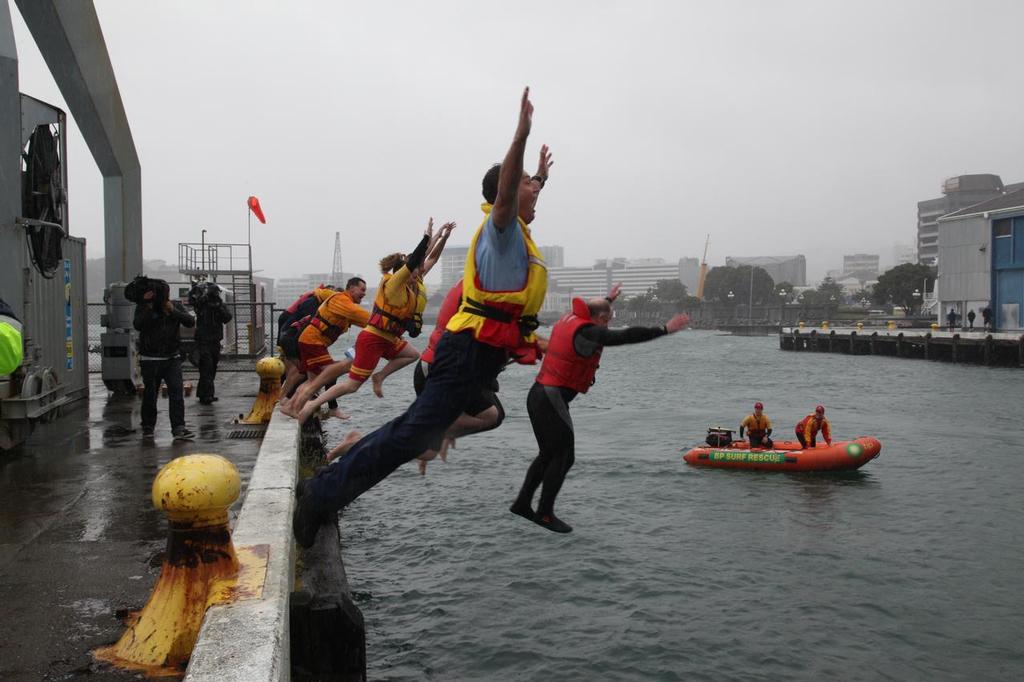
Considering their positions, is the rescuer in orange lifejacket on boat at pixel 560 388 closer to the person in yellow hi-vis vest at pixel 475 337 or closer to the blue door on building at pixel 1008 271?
the person in yellow hi-vis vest at pixel 475 337

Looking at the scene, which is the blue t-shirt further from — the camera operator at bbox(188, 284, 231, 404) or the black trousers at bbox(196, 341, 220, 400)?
the black trousers at bbox(196, 341, 220, 400)

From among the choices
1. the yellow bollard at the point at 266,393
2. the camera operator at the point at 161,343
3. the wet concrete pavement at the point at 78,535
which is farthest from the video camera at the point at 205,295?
the camera operator at the point at 161,343

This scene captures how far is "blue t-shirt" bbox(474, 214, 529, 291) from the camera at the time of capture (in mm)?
4703

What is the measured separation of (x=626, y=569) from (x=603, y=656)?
370 centimetres

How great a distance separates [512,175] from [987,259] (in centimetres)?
6306

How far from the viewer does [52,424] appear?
12.3 m

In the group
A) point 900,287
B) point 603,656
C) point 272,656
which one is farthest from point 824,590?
point 900,287

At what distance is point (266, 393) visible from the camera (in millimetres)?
12609

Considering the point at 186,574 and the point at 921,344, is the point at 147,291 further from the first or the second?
the point at 921,344

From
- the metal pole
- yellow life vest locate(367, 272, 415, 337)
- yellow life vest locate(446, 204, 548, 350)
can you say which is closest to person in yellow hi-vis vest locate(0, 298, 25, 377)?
yellow life vest locate(446, 204, 548, 350)

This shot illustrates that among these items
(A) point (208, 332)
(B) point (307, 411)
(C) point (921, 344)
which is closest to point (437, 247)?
(B) point (307, 411)

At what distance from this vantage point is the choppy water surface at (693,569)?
1185 centimetres

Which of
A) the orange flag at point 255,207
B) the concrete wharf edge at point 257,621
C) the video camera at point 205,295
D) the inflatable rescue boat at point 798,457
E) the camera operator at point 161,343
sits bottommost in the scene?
the inflatable rescue boat at point 798,457

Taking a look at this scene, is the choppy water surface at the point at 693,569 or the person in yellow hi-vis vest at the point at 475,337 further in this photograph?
the choppy water surface at the point at 693,569
